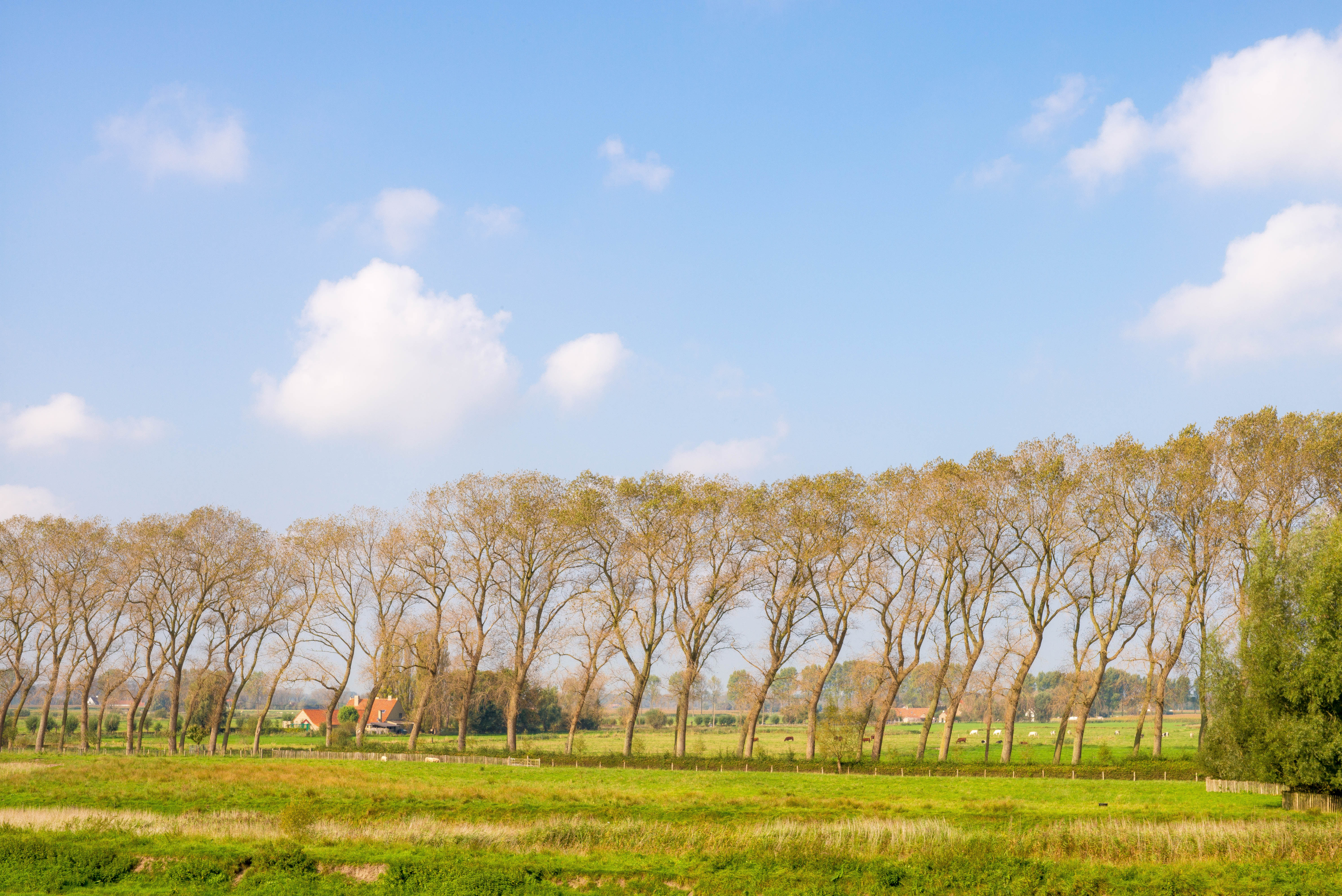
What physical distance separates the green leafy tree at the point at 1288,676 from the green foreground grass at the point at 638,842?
76.7 inches

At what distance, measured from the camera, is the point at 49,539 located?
2498 inches

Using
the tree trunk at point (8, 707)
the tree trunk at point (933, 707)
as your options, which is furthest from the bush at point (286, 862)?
the tree trunk at point (8, 707)

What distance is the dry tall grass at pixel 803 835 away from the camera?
877 inches

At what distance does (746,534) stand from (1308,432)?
99.5ft

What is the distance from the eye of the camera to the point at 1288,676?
31.7m

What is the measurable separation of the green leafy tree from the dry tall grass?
4.54 m

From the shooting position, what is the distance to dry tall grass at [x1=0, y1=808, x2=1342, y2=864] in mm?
22266

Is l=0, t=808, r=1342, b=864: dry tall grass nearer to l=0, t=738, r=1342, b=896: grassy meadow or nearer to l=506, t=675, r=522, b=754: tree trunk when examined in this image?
l=0, t=738, r=1342, b=896: grassy meadow

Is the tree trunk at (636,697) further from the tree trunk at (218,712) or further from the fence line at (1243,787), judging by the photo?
the fence line at (1243,787)

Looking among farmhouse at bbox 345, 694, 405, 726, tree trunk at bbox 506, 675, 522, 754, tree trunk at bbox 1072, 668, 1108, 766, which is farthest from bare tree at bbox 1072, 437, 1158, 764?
farmhouse at bbox 345, 694, 405, 726

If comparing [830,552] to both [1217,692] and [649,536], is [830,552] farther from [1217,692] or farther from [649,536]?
[1217,692]

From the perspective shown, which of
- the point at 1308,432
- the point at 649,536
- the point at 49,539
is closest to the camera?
the point at 1308,432

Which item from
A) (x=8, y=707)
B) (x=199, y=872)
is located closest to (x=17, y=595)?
(x=8, y=707)

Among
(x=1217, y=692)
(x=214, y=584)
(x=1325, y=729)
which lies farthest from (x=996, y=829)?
(x=214, y=584)
